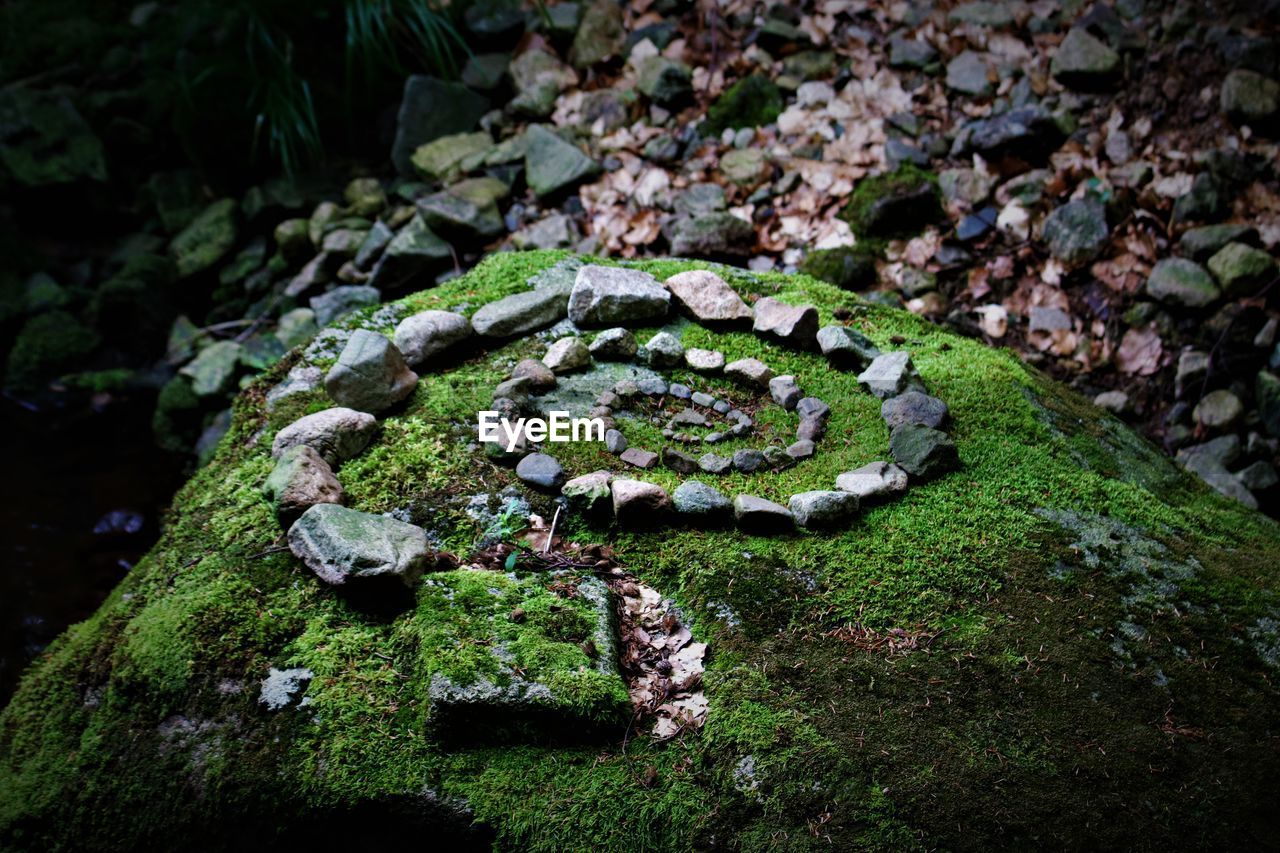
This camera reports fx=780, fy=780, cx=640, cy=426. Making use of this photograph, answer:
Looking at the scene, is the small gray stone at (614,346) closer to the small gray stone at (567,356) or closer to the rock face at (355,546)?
the small gray stone at (567,356)

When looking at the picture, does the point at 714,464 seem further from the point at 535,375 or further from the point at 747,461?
the point at 535,375

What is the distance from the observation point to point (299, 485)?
6.46 ft

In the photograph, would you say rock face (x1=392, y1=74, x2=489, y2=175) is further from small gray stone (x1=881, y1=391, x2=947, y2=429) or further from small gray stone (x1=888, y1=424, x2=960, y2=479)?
small gray stone (x1=888, y1=424, x2=960, y2=479)

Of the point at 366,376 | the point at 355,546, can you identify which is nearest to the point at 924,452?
the point at 355,546

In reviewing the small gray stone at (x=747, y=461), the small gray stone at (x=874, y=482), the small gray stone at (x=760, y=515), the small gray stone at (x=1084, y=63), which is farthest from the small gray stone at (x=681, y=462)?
the small gray stone at (x=1084, y=63)

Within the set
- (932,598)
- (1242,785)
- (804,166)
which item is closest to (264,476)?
(932,598)

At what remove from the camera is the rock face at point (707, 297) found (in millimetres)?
2723

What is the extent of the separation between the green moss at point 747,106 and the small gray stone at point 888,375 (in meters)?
2.65

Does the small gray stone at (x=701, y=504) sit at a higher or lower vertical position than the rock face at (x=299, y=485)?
A: higher

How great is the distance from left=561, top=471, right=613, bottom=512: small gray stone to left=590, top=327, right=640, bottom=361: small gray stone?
635mm

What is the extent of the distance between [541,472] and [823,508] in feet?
2.45

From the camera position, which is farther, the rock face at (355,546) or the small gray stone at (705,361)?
the small gray stone at (705,361)

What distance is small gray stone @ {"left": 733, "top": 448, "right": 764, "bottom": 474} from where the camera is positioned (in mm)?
2207

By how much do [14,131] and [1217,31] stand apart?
25.8 ft
